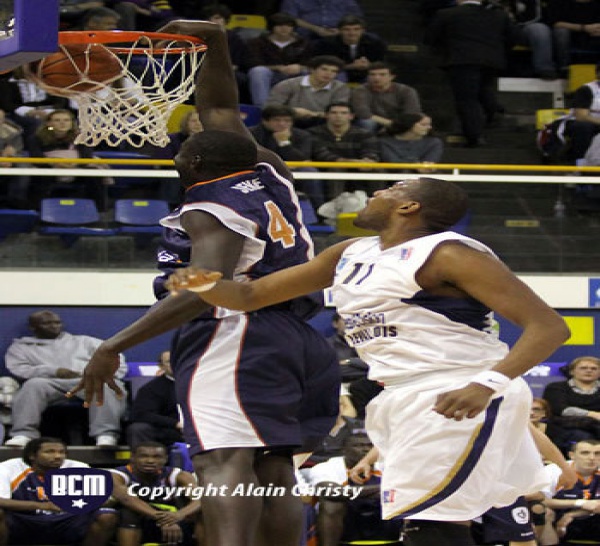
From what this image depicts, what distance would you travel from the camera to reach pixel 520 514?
8.55m

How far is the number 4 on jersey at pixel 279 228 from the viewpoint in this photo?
4.82 m

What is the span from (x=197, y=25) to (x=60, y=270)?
5.31 meters

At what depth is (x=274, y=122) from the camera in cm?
1090

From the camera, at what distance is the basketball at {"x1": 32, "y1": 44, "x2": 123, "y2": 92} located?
537cm

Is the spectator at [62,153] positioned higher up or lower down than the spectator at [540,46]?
lower down

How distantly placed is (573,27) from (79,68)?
9.99 meters

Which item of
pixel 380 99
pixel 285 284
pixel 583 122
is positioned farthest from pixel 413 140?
pixel 285 284

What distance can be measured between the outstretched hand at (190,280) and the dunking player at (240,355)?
0.49 meters

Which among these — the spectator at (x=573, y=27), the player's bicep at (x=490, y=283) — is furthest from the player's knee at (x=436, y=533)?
the spectator at (x=573, y=27)

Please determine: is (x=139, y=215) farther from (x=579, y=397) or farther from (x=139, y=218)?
(x=579, y=397)

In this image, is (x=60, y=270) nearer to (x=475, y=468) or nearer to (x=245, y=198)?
(x=245, y=198)

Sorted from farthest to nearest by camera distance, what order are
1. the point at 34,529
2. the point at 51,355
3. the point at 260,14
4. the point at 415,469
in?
the point at 260,14 → the point at 51,355 → the point at 34,529 → the point at 415,469

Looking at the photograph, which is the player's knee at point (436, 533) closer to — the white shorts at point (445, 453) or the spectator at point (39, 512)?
the white shorts at point (445, 453)

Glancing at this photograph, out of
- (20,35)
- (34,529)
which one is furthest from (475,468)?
(34,529)
